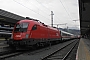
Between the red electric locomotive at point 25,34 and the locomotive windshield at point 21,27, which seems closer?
the red electric locomotive at point 25,34

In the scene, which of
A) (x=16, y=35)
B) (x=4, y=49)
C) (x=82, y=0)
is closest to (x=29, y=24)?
(x=16, y=35)

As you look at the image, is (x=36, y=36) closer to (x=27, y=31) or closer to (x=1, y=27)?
(x=27, y=31)

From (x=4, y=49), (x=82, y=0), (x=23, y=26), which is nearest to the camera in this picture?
(x=4, y=49)

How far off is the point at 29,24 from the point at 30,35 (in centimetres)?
126

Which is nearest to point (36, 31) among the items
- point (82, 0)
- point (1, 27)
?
point (82, 0)

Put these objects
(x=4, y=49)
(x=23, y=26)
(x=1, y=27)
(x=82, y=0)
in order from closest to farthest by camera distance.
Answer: (x=4, y=49)
(x=23, y=26)
(x=82, y=0)
(x=1, y=27)

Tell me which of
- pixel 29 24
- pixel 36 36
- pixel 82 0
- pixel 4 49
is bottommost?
pixel 4 49

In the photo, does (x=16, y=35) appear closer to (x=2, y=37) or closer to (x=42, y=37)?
(x=42, y=37)

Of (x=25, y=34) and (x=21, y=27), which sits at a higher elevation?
(x=21, y=27)

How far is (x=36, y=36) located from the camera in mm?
18219

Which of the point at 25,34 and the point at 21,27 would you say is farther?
the point at 21,27

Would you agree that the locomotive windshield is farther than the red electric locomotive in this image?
Yes

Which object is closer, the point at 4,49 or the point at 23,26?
the point at 4,49

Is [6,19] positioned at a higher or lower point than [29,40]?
higher
